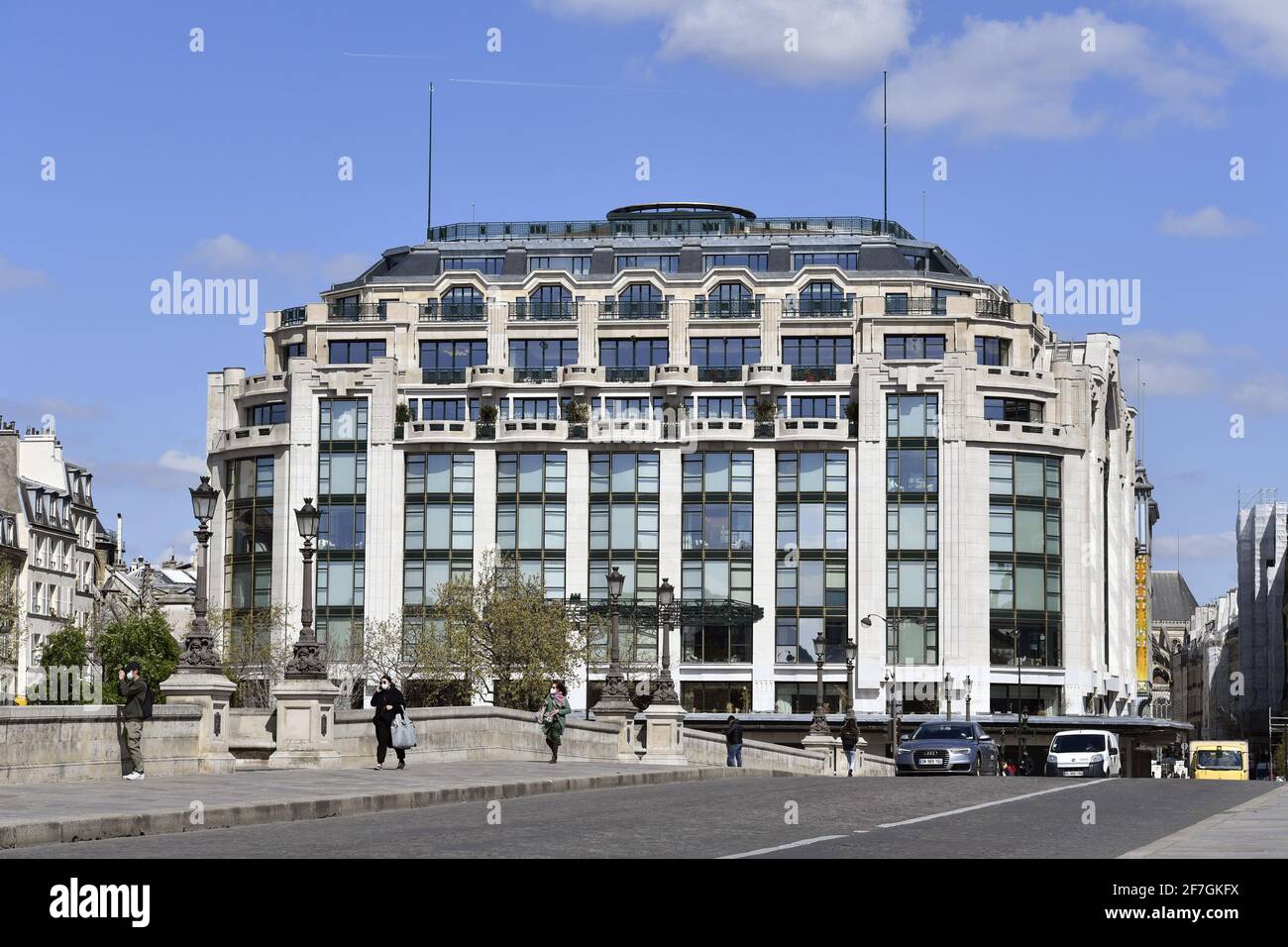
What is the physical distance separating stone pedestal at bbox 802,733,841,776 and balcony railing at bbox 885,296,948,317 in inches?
1632

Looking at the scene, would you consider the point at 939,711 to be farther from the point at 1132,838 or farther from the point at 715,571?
the point at 1132,838

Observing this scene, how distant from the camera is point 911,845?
19766 mm

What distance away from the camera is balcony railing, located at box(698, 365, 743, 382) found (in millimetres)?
106931

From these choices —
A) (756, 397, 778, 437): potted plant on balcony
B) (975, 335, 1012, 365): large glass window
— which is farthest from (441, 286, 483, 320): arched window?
(975, 335, 1012, 365): large glass window

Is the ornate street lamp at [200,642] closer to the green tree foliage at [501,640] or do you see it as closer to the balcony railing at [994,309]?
the green tree foliage at [501,640]

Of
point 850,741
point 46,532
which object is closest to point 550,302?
point 46,532

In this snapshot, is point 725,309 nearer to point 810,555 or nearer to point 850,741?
point 810,555

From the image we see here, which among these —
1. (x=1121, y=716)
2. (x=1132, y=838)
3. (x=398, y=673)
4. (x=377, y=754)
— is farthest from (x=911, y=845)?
(x=1121, y=716)

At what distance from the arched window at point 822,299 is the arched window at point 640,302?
24.2 ft

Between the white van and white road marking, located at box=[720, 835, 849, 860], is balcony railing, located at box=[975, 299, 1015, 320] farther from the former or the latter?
white road marking, located at box=[720, 835, 849, 860]

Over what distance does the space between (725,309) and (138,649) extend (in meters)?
34.7

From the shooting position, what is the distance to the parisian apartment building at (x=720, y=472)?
102 metres

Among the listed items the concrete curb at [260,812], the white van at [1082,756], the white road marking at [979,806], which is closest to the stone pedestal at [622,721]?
the white van at [1082,756]

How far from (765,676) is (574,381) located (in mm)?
17686
